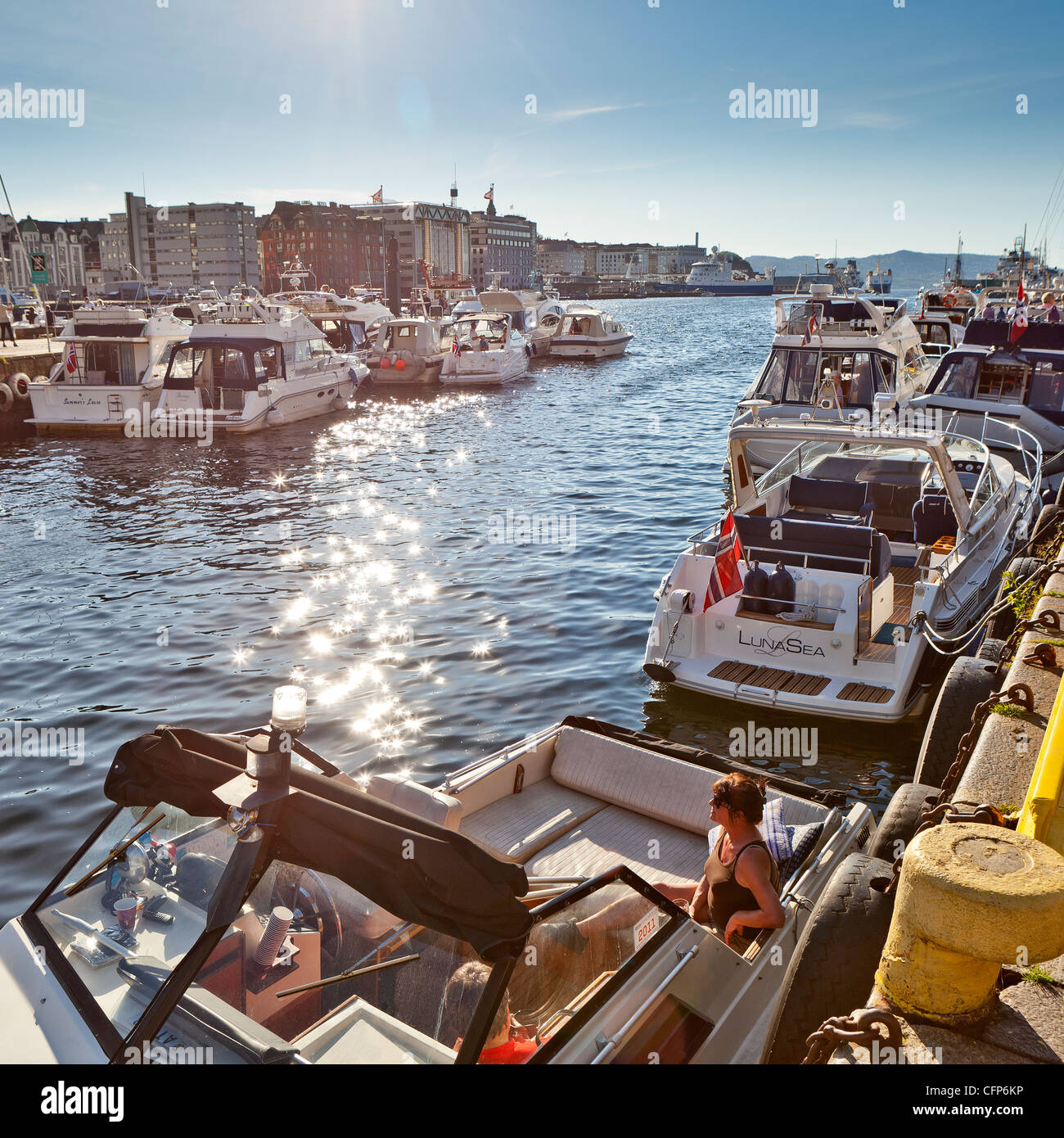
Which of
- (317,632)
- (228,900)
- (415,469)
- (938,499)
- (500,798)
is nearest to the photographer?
(228,900)

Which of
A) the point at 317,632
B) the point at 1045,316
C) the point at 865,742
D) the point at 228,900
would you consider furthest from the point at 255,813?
the point at 1045,316

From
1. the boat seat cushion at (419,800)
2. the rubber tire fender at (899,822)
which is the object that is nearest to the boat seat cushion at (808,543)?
the rubber tire fender at (899,822)

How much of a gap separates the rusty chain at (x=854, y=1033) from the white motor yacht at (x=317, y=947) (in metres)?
0.84

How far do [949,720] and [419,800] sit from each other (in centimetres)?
403

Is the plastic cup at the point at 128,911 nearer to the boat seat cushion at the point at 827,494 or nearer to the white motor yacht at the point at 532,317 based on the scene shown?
the boat seat cushion at the point at 827,494

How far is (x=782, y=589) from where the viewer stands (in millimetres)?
9422

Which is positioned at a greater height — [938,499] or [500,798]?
[938,499]

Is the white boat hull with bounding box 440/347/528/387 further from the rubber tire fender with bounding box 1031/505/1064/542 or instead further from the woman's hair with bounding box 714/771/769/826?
the woman's hair with bounding box 714/771/769/826

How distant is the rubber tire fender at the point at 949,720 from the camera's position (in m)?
7.12

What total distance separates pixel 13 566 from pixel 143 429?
13614mm

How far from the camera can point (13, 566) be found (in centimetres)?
1602

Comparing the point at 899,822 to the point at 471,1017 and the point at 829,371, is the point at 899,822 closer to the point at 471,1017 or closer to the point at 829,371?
the point at 471,1017

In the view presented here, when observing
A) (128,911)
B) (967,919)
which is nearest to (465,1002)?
(128,911)

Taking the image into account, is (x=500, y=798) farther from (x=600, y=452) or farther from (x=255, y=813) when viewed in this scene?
(x=600, y=452)
